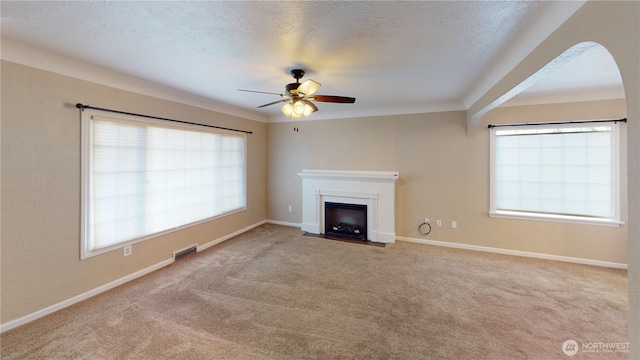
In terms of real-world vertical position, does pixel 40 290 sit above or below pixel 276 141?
below

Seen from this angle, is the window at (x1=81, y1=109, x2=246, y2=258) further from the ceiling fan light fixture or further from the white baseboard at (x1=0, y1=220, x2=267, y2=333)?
the ceiling fan light fixture

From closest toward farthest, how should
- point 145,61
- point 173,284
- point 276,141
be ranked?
point 145,61 → point 173,284 → point 276,141

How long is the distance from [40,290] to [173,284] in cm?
110

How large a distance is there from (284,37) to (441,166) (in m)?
3.51

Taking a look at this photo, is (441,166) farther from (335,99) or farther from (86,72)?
(86,72)

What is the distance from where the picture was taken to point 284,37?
1945 mm

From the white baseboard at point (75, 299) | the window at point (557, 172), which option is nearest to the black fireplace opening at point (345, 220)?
the window at point (557, 172)

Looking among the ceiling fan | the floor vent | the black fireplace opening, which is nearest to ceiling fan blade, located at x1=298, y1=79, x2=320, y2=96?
the ceiling fan

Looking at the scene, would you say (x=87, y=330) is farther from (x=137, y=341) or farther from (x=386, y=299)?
(x=386, y=299)

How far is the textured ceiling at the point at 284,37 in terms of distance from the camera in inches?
62.5

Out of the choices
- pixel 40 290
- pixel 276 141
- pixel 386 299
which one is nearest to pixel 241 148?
pixel 276 141

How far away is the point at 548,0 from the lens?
1483mm

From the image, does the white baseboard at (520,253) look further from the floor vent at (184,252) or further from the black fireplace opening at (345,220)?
the floor vent at (184,252)

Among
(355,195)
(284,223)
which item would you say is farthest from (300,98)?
(284,223)
